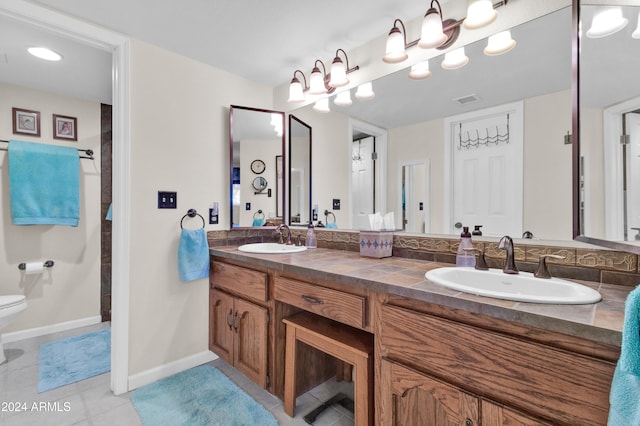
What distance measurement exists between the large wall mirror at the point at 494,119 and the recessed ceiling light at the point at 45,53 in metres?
2.03

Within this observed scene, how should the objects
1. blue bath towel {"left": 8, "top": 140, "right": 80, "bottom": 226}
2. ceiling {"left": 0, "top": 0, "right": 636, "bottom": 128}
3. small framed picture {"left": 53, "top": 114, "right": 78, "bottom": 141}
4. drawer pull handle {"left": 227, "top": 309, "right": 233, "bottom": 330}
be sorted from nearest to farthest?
ceiling {"left": 0, "top": 0, "right": 636, "bottom": 128} → drawer pull handle {"left": 227, "top": 309, "right": 233, "bottom": 330} → blue bath towel {"left": 8, "top": 140, "right": 80, "bottom": 226} → small framed picture {"left": 53, "top": 114, "right": 78, "bottom": 141}

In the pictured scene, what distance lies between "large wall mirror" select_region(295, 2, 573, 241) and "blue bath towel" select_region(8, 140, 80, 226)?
2.50m

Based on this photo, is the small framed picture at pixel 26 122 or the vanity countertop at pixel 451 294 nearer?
the vanity countertop at pixel 451 294

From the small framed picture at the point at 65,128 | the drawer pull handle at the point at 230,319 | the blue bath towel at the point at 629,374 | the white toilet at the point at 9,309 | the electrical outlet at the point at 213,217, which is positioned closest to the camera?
the blue bath towel at the point at 629,374

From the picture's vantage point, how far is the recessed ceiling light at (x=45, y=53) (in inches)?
76.7

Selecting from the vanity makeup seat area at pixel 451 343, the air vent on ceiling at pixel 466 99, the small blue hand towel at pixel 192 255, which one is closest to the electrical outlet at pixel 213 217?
the small blue hand towel at pixel 192 255

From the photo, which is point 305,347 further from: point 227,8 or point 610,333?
point 227,8

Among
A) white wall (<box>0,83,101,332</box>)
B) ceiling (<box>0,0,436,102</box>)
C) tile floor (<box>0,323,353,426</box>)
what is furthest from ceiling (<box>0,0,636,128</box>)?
tile floor (<box>0,323,353,426</box>)

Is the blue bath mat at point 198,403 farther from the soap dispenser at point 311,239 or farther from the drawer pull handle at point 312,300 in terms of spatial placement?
the soap dispenser at point 311,239

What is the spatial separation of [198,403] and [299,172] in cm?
167

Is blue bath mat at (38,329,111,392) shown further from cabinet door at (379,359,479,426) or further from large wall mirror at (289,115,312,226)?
cabinet door at (379,359,479,426)

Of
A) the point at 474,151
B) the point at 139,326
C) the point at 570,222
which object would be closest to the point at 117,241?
the point at 139,326

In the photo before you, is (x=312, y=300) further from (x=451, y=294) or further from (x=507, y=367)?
(x=507, y=367)

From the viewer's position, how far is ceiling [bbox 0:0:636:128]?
131cm
